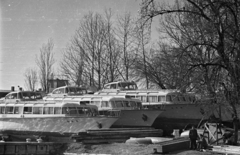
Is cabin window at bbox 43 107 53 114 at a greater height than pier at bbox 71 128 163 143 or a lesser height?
greater

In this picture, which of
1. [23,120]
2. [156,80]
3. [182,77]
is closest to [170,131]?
[156,80]

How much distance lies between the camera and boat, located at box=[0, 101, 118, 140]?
28344 mm

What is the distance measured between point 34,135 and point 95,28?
2576 centimetres

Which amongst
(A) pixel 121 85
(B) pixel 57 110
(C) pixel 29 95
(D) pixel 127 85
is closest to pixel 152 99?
(D) pixel 127 85

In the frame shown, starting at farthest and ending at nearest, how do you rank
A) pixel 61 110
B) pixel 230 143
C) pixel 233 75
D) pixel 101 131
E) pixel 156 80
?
pixel 156 80 → pixel 61 110 → pixel 101 131 → pixel 230 143 → pixel 233 75

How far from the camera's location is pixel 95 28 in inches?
1972

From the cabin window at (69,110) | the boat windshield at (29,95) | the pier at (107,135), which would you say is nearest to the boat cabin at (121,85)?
the boat windshield at (29,95)

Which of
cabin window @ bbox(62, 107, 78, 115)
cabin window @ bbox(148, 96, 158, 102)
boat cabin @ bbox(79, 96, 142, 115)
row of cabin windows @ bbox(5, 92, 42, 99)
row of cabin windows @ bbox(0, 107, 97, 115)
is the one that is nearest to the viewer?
cabin window @ bbox(62, 107, 78, 115)

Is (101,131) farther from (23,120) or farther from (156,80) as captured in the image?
(156,80)

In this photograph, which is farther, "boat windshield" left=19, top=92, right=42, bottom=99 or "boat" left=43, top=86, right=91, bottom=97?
"boat" left=43, top=86, right=91, bottom=97

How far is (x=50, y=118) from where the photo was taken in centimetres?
2930

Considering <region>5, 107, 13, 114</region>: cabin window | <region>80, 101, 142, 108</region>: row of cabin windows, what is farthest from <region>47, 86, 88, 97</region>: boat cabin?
<region>5, 107, 13, 114</region>: cabin window

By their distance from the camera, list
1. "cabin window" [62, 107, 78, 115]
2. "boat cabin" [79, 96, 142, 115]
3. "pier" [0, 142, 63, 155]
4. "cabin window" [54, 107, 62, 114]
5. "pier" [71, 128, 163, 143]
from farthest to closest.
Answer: "boat cabin" [79, 96, 142, 115] < "cabin window" [54, 107, 62, 114] < "cabin window" [62, 107, 78, 115] < "pier" [71, 128, 163, 143] < "pier" [0, 142, 63, 155]

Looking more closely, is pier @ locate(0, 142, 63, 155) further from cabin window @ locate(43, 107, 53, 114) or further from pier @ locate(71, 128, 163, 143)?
cabin window @ locate(43, 107, 53, 114)
